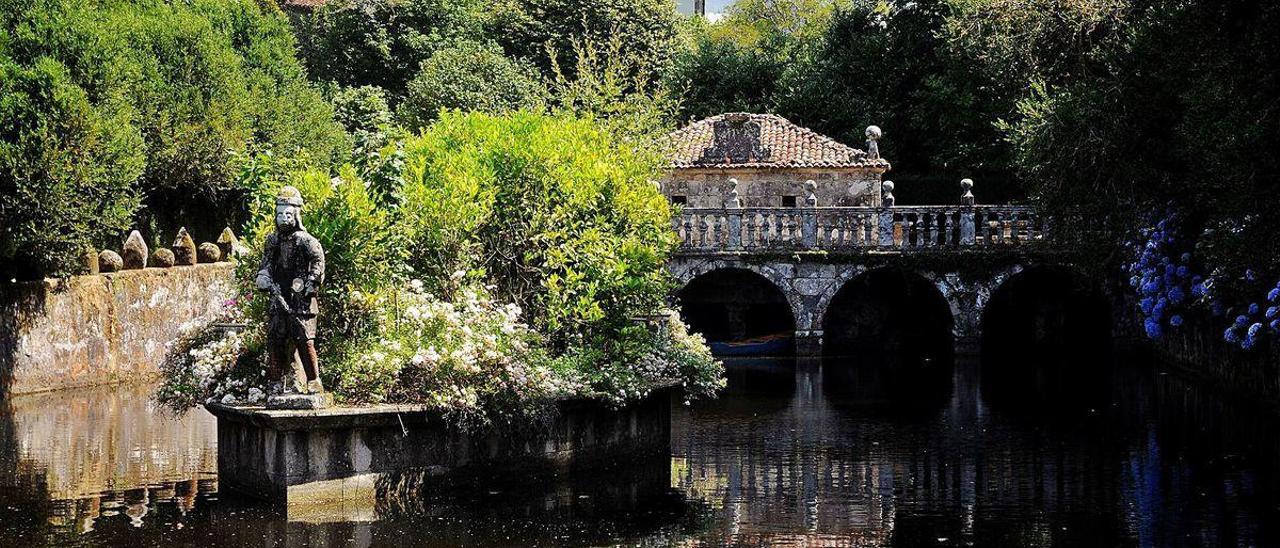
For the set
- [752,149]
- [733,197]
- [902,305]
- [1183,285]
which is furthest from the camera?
[752,149]

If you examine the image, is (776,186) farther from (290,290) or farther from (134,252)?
(290,290)

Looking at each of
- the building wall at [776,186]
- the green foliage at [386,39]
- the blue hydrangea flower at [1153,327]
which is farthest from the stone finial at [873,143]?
the green foliage at [386,39]

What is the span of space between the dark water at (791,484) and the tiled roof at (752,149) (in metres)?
13.5

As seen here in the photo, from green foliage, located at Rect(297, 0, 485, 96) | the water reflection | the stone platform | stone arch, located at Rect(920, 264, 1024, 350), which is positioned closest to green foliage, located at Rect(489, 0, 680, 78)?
green foliage, located at Rect(297, 0, 485, 96)

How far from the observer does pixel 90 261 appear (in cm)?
2917

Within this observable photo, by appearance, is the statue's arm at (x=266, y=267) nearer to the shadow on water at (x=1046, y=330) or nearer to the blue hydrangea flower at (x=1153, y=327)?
the blue hydrangea flower at (x=1153, y=327)

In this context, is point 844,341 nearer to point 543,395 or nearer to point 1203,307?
point 1203,307

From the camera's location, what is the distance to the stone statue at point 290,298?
16.3 meters

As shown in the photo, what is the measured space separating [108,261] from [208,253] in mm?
3835

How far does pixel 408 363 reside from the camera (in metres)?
17.2

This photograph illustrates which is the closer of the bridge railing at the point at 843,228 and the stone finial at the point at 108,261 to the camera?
the stone finial at the point at 108,261

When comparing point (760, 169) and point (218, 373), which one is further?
point (760, 169)

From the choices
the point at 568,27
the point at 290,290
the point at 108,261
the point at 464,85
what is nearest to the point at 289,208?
the point at 290,290

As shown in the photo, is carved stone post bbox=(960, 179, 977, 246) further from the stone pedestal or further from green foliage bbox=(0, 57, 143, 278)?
the stone pedestal
